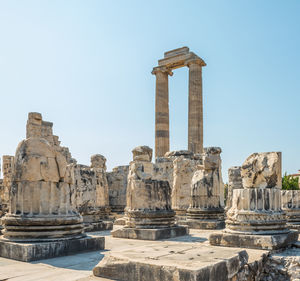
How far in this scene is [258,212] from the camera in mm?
5645

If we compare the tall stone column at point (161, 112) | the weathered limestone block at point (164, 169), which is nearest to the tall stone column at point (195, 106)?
the tall stone column at point (161, 112)

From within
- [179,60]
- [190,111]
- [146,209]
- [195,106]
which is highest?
[179,60]

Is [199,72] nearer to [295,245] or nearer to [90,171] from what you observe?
[90,171]

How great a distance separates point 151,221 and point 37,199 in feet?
10.4

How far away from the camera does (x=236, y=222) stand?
5.73m

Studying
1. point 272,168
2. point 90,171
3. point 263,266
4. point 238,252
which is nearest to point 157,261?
point 238,252

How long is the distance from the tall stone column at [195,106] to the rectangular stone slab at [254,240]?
18.3 meters

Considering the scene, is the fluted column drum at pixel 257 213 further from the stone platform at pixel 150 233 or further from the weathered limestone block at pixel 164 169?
the weathered limestone block at pixel 164 169

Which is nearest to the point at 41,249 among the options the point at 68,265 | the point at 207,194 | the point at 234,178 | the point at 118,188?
the point at 68,265

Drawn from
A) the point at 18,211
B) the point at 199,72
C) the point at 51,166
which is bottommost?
the point at 18,211

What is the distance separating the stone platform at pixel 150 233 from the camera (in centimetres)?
729

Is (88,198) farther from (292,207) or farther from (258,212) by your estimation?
(292,207)

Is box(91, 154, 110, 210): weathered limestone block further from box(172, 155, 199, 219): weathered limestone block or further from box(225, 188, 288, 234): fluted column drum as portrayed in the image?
box(225, 188, 288, 234): fluted column drum

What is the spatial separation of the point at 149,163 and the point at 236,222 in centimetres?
327
